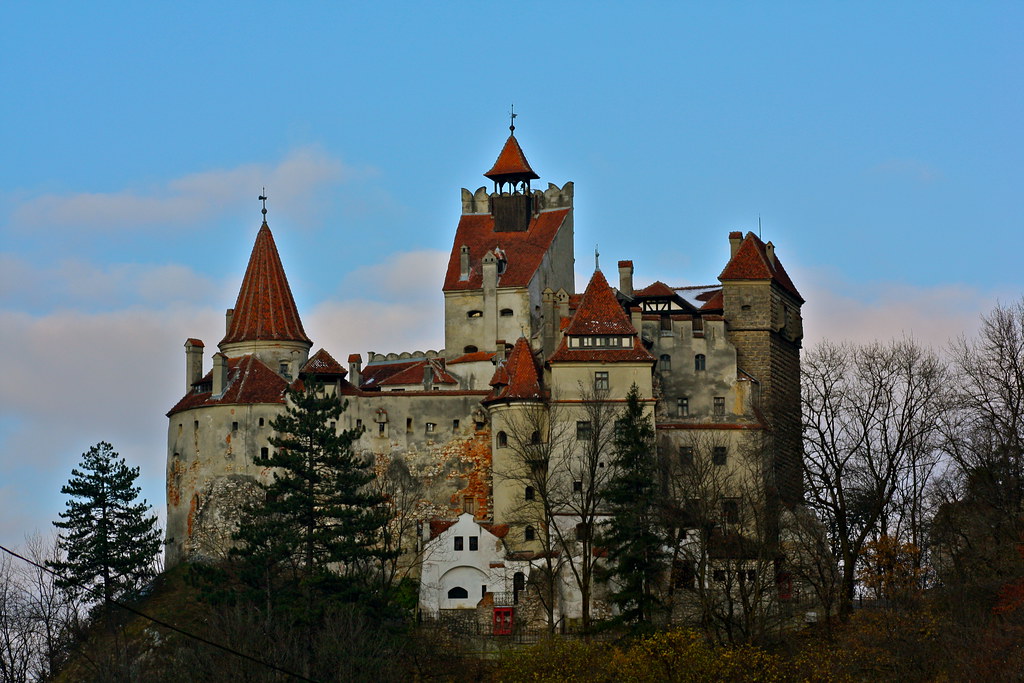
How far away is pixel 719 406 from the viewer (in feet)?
281

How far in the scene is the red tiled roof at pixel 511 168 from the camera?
99812 mm

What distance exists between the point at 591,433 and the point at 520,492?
→ 403 centimetres

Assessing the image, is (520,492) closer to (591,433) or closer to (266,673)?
(591,433)

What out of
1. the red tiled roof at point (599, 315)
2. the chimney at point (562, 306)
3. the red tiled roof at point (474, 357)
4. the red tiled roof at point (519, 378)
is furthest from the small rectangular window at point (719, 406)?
the red tiled roof at point (474, 357)

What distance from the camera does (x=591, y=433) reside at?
8150 cm

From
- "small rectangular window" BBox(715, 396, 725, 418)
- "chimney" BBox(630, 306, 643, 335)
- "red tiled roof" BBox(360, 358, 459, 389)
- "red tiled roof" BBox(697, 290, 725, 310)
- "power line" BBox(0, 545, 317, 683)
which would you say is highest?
"red tiled roof" BBox(697, 290, 725, 310)

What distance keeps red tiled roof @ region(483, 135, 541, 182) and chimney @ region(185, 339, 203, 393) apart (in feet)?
53.8

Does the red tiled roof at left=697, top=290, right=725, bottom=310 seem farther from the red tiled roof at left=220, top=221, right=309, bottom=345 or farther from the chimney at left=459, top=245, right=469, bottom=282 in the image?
the red tiled roof at left=220, top=221, right=309, bottom=345

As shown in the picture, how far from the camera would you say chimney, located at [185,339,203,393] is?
309 ft

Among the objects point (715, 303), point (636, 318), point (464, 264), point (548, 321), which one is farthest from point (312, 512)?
point (715, 303)

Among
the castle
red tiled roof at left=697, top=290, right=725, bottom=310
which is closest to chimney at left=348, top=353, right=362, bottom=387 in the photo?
the castle

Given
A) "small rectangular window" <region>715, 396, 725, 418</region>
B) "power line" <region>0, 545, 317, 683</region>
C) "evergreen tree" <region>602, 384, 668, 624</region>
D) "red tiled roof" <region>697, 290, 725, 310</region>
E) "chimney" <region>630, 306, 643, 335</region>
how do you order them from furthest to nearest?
"red tiled roof" <region>697, 290, 725, 310</region> → "chimney" <region>630, 306, 643, 335</region> → "small rectangular window" <region>715, 396, 725, 418</region> → "evergreen tree" <region>602, 384, 668, 624</region> → "power line" <region>0, 545, 317, 683</region>

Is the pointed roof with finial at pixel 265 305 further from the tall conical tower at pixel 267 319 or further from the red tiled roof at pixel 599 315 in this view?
the red tiled roof at pixel 599 315

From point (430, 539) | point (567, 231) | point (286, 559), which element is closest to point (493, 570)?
point (430, 539)
